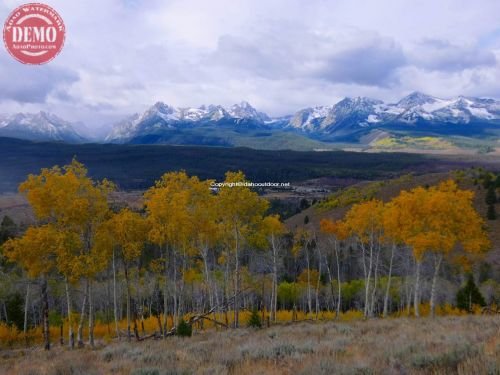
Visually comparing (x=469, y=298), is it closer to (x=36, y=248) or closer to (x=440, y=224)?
(x=440, y=224)

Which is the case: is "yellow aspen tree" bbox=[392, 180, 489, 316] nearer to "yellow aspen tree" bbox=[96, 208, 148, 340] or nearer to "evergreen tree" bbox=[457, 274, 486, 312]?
"evergreen tree" bbox=[457, 274, 486, 312]

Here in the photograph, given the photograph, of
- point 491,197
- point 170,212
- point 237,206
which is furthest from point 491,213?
point 170,212

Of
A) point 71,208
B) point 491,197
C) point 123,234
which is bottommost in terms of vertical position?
point 491,197

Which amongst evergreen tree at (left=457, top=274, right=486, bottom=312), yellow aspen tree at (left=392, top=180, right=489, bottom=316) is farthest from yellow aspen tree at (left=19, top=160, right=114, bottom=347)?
evergreen tree at (left=457, top=274, right=486, bottom=312)

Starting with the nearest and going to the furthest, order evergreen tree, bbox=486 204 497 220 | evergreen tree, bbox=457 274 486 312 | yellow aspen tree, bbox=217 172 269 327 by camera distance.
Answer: yellow aspen tree, bbox=217 172 269 327, evergreen tree, bbox=457 274 486 312, evergreen tree, bbox=486 204 497 220

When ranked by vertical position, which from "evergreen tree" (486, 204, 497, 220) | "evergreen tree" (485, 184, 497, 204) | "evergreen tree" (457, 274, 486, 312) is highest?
"evergreen tree" (485, 184, 497, 204)

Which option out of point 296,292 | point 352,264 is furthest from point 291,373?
point 352,264

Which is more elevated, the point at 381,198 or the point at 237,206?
the point at 237,206

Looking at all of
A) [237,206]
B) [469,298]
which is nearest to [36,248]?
[237,206]

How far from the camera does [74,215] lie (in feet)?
83.4

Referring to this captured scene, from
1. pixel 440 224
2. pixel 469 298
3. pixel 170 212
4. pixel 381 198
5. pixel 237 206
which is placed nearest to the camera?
pixel 170 212

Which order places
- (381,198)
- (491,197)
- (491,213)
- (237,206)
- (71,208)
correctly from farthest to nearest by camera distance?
(381,198)
(491,197)
(491,213)
(237,206)
(71,208)

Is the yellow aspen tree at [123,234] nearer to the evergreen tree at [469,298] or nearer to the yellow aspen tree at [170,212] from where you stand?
the yellow aspen tree at [170,212]

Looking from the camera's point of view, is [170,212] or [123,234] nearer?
[123,234]
